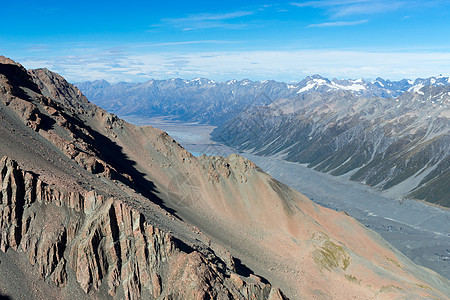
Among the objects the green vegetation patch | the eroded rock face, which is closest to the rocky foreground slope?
the eroded rock face

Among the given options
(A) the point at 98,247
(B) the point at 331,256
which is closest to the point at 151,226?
(A) the point at 98,247

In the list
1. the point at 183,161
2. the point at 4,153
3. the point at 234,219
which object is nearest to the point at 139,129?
the point at 183,161

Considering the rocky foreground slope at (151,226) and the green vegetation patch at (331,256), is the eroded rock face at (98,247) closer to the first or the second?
the rocky foreground slope at (151,226)

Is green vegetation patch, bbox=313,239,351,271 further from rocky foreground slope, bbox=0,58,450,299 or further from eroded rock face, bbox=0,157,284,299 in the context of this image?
eroded rock face, bbox=0,157,284,299

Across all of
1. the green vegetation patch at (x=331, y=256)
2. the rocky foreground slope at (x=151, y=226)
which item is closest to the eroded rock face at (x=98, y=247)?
the rocky foreground slope at (x=151, y=226)

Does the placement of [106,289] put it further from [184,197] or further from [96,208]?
[184,197]

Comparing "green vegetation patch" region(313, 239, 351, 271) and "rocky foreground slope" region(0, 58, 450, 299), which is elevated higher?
"rocky foreground slope" region(0, 58, 450, 299)

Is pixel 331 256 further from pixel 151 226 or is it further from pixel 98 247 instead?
pixel 98 247
